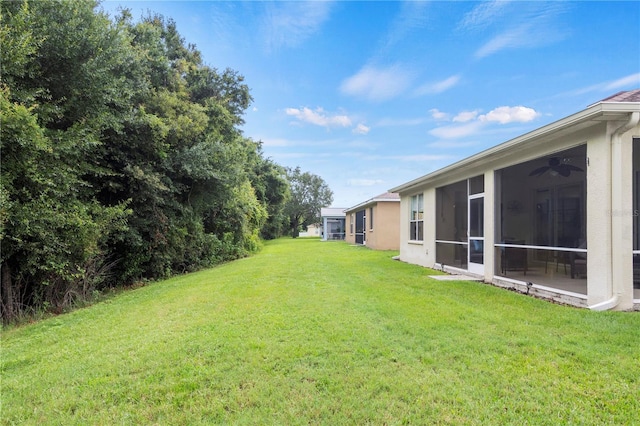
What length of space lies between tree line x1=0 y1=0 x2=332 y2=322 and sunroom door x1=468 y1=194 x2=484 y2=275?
26.4 ft

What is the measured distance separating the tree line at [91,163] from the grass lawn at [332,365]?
62.7 inches

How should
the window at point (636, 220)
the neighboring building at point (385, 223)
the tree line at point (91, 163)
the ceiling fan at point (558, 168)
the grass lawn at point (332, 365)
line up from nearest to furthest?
the grass lawn at point (332, 365), the window at point (636, 220), the tree line at point (91, 163), the ceiling fan at point (558, 168), the neighboring building at point (385, 223)

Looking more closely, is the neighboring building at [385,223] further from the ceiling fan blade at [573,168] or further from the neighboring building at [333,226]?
the neighboring building at [333,226]

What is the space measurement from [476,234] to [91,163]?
381 inches

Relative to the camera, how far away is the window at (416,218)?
11180 millimetres

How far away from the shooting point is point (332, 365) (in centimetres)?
303

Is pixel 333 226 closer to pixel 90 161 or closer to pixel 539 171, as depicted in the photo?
pixel 539 171

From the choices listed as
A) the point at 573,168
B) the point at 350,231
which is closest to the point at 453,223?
the point at 573,168

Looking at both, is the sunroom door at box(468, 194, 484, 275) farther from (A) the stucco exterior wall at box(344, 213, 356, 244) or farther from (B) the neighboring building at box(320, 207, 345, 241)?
(B) the neighboring building at box(320, 207, 345, 241)

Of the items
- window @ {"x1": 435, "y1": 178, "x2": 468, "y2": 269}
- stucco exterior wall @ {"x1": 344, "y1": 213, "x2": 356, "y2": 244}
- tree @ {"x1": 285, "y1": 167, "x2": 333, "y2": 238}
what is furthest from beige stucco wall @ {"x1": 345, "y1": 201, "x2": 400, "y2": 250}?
tree @ {"x1": 285, "y1": 167, "x2": 333, "y2": 238}

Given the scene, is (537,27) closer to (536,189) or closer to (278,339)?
(536,189)

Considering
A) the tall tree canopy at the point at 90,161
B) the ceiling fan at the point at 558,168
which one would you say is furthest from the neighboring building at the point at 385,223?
the ceiling fan at the point at 558,168

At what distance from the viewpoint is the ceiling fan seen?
6334 mm

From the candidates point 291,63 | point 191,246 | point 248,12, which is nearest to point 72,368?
point 191,246
